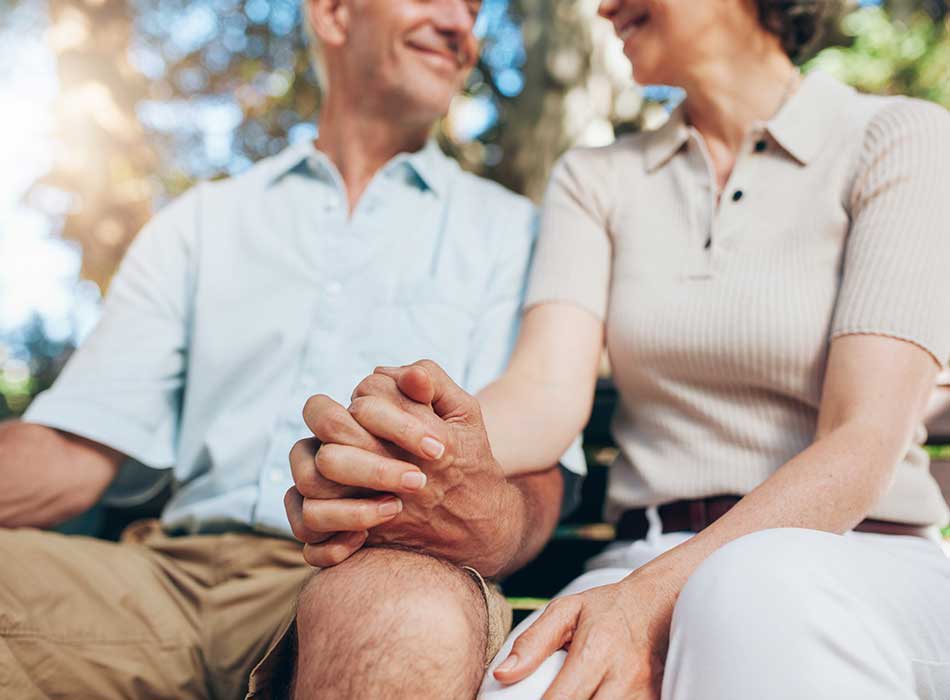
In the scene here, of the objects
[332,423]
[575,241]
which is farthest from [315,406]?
[575,241]

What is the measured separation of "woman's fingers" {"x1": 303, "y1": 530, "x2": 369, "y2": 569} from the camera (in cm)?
115

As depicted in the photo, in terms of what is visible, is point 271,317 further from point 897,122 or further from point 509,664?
point 897,122

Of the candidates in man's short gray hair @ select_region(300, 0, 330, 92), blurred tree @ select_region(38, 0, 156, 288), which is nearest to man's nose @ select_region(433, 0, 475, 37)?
man's short gray hair @ select_region(300, 0, 330, 92)

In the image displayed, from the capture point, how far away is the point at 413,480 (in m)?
1.10

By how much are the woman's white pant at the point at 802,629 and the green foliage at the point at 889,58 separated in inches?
213

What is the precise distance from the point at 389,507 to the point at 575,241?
2.91 feet

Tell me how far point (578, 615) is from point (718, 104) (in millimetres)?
1219

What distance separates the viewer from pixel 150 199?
680cm

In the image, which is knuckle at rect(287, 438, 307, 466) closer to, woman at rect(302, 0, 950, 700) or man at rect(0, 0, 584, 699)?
man at rect(0, 0, 584, 699)

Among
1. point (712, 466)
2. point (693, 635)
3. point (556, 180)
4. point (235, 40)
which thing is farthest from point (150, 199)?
point (693, 635)

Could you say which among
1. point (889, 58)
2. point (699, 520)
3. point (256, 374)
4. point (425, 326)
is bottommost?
point (699, 520)

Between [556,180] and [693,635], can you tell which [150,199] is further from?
[693,635]

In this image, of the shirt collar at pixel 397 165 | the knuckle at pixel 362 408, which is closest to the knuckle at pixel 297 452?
the knuckle at pixel 362 408

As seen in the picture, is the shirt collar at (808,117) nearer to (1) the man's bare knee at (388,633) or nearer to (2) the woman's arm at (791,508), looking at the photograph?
(2) the woman's arm at (791,508)
